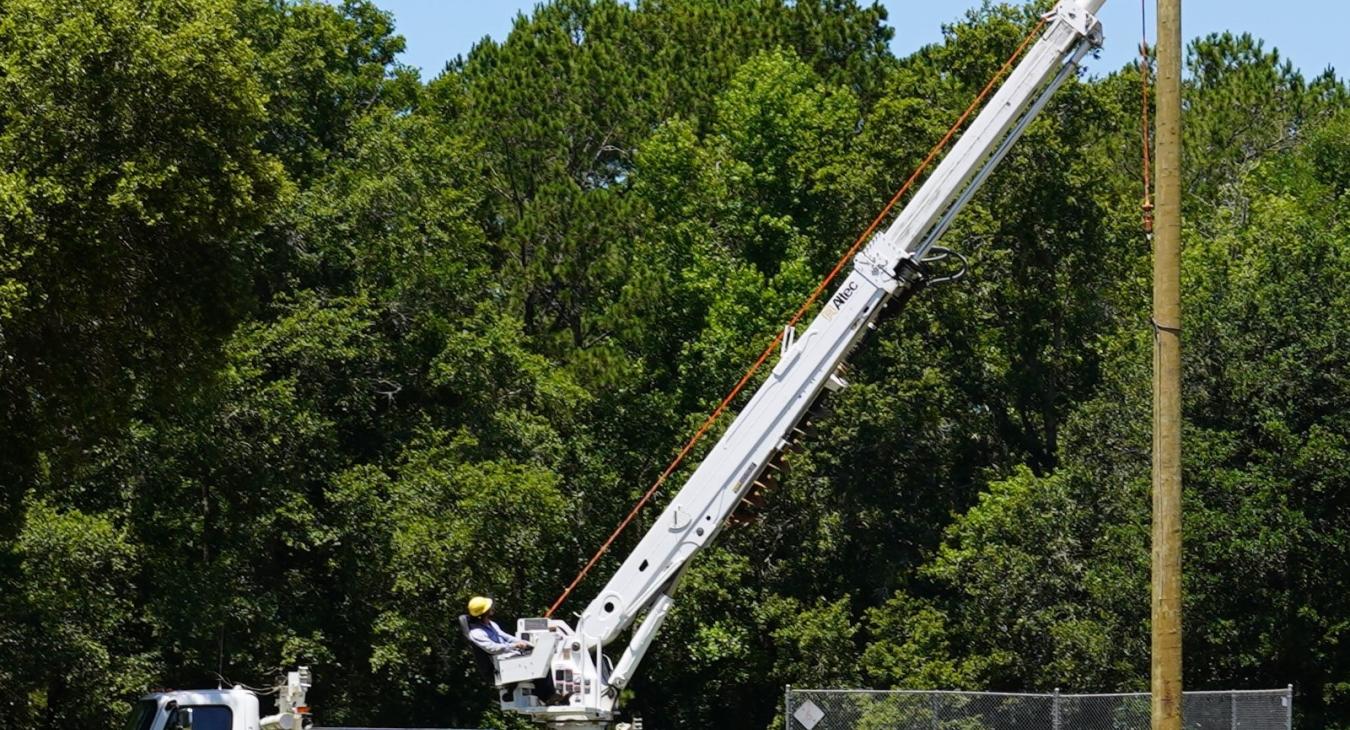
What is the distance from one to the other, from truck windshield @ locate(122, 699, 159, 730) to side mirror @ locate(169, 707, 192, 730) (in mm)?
169

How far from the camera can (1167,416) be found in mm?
16484

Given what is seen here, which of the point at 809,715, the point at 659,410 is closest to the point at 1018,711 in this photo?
the point at 809,715

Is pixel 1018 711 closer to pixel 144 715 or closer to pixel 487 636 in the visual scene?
pixel 487 636

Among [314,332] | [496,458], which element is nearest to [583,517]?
[496,458]

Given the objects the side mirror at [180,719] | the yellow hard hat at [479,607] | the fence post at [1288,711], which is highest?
the fence post at [1288,711]

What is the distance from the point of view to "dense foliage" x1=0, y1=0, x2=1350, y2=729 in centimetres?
3356

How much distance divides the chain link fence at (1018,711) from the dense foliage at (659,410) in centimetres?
798

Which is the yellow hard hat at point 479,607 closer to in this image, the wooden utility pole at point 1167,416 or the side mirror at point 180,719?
the side mirror at point 180,719

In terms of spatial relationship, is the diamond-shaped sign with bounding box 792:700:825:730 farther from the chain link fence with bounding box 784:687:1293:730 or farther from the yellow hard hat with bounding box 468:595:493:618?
the yellow hard hat with bounding box 468:595:493:618

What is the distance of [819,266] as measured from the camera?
45.8m

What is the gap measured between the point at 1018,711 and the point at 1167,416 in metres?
8.83

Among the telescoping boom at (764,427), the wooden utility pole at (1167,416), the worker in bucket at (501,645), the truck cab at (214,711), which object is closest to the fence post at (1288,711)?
the wooden utility pole at (1167,416)

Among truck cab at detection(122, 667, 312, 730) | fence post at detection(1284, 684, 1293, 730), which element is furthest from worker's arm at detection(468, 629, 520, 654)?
fence post at detection(1284, 684, 1293, 730)

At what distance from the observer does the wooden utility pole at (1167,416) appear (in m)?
16.4
